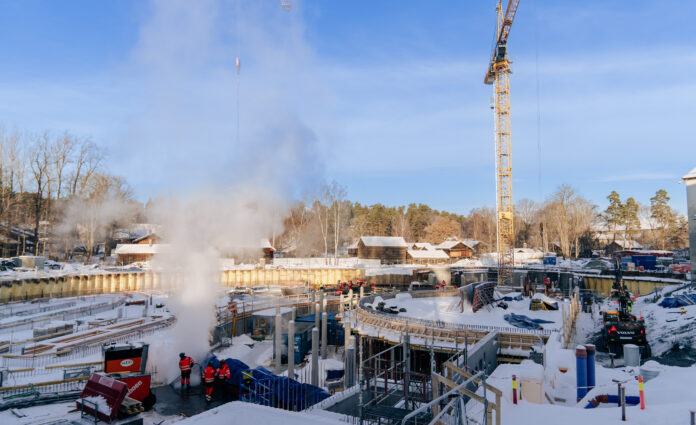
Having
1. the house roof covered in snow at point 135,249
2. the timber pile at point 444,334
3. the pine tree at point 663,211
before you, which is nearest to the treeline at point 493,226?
the pine tree at point 663,211

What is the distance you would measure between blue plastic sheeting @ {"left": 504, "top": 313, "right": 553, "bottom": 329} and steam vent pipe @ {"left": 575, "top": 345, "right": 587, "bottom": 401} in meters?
12.7

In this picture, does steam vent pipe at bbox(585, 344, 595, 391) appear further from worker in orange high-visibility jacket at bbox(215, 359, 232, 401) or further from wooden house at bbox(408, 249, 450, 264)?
wooden house at bbox(408, 249, 450, 264)

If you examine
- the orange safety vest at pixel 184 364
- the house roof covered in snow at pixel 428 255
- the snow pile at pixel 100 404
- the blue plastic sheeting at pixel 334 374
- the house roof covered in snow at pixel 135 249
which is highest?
the house roof covered in snow at pixel 135 249

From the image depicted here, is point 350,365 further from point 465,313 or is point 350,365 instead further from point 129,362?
point 465,313

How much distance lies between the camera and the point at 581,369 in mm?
11953

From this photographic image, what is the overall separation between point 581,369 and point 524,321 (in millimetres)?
13879

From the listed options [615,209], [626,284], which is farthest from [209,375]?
[615,209]

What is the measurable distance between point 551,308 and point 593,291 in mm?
24404

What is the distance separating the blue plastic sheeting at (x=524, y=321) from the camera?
964 inches

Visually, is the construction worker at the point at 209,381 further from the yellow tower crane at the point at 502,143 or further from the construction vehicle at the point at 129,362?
the yellow tower crane at the point at 502,143

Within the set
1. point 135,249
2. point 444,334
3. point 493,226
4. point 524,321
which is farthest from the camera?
point 493,226

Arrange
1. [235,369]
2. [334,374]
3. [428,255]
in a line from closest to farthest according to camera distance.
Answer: [235,369], [334,374], [428,255]

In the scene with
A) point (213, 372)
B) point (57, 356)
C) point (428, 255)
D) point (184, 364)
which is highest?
point (428, 255)

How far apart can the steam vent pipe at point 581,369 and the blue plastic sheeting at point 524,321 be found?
41.7ft
